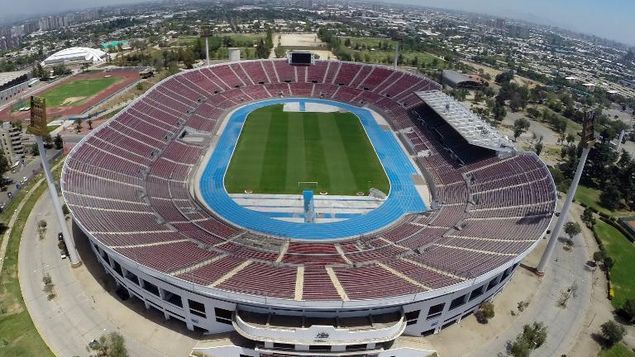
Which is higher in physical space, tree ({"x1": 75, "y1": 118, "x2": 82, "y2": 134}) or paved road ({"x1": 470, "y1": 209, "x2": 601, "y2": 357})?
tree ({"x1": 75, "y1": 118, "x2": 82, "y2": 134})

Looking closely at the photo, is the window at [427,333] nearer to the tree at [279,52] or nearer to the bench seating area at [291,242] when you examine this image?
the bench seating area at [291,242]

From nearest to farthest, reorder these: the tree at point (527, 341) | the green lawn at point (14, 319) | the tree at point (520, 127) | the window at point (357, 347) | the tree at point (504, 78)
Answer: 1. the window at point (357, 347)
2. the tree at point (527, 341)
3. the green lawn at point (14, 319)
4. the tree at point (520, 127)
5. the tree at point (504, 78)

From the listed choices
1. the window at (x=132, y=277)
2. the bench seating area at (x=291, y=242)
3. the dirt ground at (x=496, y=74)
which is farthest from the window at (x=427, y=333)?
the dirt ground at (x=496, y=74)

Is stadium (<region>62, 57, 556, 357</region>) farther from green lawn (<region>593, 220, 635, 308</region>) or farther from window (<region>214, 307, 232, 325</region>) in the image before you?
green lawn (<region>593, 220, 635, 308</region>)

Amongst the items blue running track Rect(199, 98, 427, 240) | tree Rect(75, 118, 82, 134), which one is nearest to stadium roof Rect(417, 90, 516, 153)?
blue running track Rect(199, 98, 427, 240)

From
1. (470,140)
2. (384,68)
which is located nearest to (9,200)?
(470,140)

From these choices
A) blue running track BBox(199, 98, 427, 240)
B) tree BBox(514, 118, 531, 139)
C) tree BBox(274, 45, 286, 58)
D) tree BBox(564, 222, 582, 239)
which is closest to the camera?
blue running track BBox(199, 98, 427, 240)
